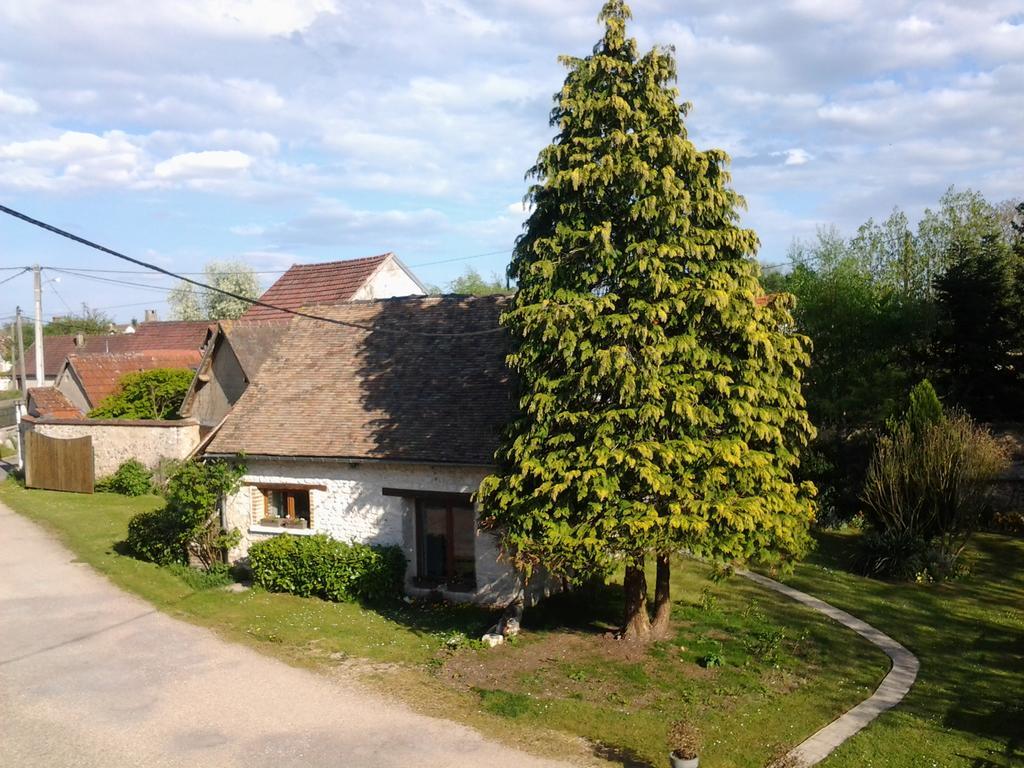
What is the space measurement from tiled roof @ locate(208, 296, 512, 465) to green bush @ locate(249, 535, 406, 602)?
2.03m

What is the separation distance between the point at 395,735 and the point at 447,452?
6622 millimetres

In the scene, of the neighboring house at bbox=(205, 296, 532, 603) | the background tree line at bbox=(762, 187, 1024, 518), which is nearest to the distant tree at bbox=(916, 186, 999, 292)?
the background tree line at bbox=(762, 187, 1024, 518)

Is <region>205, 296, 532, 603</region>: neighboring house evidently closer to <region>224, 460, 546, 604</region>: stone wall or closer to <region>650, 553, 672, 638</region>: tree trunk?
<region>224, 460, 546, 604</region>: stone wall

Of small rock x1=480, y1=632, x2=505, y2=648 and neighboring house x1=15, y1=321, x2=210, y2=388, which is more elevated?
neighboring house x1=15, y1=321, x2=210, y2=388

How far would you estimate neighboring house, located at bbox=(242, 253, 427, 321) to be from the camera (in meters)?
31.2

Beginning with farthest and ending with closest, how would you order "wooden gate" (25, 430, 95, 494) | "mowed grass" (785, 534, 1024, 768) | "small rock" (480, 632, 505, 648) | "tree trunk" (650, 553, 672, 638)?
"wooden gate" (25, 430, 95, 494) < "tree trunk" (650, 553, 672, 638) < "small rock" (480, 632, 505, 648) < "mowed grass" (785, 534, 1024, 768)

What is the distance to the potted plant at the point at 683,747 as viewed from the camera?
31.2 ft

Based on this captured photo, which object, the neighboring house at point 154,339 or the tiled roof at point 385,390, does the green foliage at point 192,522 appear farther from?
the neighboring house at point 154,339

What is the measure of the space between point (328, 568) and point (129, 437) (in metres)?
16.3

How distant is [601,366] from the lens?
1313cm

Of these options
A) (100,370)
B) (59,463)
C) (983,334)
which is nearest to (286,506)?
(59,463)

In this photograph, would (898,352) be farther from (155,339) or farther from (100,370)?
(155,339)

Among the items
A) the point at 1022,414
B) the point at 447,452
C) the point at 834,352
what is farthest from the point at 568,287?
the point at 1022,414

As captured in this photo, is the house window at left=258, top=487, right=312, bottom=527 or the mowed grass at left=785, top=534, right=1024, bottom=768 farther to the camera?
the house window at left=258, top=487, right=312, bottom=527
